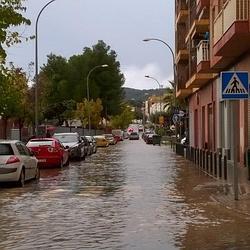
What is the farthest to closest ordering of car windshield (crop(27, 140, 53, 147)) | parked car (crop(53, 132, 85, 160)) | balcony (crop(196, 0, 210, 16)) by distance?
parked car (crop(53, 132, 85, 160)) < balcony (crop(196, 0, 210, 16)) < car windshield (crop(27, 140, 53, 147))

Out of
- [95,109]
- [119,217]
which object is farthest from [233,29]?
[95,109]

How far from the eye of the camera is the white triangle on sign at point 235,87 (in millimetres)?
14516

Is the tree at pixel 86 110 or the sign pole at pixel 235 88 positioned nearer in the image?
the sign pole at pixel 235 88

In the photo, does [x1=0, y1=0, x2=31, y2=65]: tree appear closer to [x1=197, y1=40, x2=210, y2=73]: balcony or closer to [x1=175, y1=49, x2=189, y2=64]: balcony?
[x1=197, y1=40, x2=210, y2=73]: balcony

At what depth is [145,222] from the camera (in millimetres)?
11555

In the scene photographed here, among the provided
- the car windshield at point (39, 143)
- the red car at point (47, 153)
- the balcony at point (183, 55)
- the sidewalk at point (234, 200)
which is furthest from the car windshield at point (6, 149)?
the balcony at point (183, 55)

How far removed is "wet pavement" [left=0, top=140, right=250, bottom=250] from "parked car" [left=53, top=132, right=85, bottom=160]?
1407cm

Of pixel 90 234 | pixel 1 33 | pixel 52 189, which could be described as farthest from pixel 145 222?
pixel 1 33

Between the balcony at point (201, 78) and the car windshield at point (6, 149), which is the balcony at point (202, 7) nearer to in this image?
the balcony at point (201, 78)

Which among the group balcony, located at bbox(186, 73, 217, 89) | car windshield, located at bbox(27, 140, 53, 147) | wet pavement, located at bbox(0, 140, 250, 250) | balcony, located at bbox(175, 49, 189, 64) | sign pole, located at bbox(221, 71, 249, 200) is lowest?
wet pavement, located at bbox(0, 140, 250, 250)

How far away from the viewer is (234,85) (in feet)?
47.8

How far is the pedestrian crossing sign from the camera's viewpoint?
14508mm

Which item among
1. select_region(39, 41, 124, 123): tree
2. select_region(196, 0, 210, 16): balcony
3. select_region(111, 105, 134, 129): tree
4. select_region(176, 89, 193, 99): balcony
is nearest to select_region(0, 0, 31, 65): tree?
select_region(196, 0, 210, 16): balcony

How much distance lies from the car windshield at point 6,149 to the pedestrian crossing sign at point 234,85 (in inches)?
291
